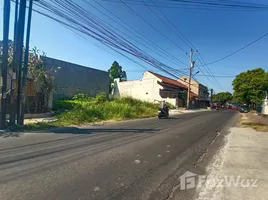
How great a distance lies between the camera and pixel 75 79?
33.5 metres

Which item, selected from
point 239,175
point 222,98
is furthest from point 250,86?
point 239,175

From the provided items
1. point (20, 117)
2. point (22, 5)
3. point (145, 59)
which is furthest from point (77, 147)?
point (145, 59)

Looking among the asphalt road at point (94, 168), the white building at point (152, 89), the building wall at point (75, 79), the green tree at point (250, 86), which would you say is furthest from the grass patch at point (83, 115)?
the green tree at point (250, 86)

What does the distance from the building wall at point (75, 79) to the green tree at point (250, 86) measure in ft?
106

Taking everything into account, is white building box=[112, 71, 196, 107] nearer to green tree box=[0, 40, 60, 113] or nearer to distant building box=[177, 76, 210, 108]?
distant building box=[177, 76, 210, 108]

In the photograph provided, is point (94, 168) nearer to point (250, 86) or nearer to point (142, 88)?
point (142, 88)

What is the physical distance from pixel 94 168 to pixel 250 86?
2324 inches

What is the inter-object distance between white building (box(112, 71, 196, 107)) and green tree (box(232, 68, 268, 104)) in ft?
52.2

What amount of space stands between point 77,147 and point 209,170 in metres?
4.14

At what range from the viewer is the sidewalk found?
441 cm

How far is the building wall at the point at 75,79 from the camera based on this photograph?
30719mm

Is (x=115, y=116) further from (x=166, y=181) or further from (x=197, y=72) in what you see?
(x=197, y=72)

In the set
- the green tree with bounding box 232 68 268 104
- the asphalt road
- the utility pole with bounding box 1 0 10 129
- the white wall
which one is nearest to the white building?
the white wall

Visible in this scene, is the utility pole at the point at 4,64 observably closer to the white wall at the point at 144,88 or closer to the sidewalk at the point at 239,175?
the sidewalk at the point at 239,175
